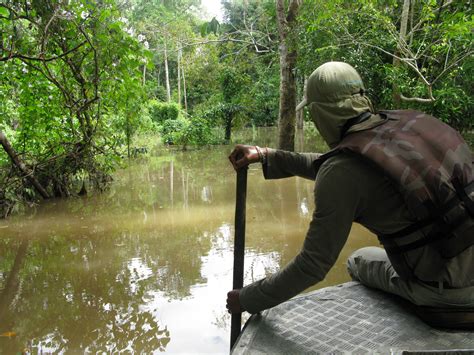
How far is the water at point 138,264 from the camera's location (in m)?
2.96

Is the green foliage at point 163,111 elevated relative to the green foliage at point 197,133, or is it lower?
elevated

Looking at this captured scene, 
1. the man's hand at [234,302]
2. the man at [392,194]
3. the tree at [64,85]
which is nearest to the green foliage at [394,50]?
the tree at [64,85]

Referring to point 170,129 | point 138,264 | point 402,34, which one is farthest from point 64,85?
point 170,129

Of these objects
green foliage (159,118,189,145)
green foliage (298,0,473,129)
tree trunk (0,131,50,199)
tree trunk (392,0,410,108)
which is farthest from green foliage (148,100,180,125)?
tree trunk (0,131,50,199)

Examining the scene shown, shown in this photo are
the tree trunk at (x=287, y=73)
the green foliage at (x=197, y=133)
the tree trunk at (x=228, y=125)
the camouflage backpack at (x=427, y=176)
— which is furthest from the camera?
the tree trunk at (x=228, y=125)

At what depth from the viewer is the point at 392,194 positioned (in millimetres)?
1683

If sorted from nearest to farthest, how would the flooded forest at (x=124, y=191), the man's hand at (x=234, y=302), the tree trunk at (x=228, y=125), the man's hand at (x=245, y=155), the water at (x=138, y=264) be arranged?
the man's hand at (x=234, y=302), the man's hand at (x=245, y=155), the water at (x=138, y=264), the flooded forest at (x=124, y=191), the tree trunk at (x=228, y=125)

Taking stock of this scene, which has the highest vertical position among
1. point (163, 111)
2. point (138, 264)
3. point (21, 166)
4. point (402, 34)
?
point (402, 34)

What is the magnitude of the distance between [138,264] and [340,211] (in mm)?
3006

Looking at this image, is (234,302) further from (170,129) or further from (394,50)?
(170,129)

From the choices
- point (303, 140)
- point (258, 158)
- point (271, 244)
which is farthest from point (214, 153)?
point (258, 158)

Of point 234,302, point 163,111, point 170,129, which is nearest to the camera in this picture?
point 234,302

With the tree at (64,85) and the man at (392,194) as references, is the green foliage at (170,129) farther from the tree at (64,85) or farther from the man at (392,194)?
the man at (392,194)

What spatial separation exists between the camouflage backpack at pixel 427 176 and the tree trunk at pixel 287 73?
8006mm
